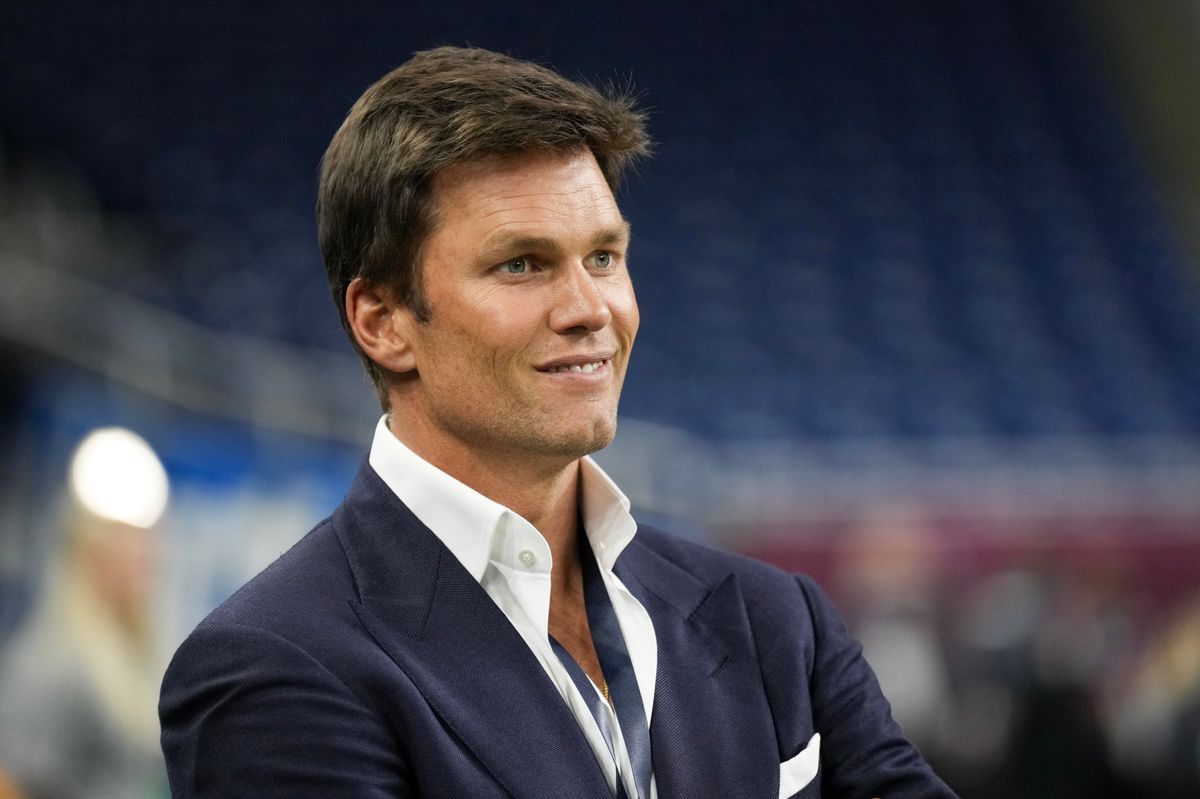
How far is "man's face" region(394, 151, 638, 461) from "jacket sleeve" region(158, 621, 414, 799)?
422mm

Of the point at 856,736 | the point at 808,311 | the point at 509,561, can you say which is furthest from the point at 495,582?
the point at 808,311

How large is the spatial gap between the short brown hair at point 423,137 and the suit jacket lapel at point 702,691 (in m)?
0.51

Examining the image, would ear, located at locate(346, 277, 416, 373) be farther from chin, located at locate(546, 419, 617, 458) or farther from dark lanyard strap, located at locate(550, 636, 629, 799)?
dark lanyard strap, located at locate(550, 636, 629, 799)

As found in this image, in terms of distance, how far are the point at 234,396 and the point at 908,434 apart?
402cm

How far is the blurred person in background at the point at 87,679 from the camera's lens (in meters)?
4.80

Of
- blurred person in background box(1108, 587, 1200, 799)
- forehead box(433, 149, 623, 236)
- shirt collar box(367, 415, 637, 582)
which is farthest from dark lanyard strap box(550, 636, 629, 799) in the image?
blurred person in background box(1108, 587, 1200, 799)

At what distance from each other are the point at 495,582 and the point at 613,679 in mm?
204

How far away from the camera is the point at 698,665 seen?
6.74ft

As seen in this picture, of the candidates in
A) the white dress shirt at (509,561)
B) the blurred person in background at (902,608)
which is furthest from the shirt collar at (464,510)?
the blurred person in background at (902,608)

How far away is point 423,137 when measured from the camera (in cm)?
198

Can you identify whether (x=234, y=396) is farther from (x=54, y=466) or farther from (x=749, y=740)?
(x=749, y=740)

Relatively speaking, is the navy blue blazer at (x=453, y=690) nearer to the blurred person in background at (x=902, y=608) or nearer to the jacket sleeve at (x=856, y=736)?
the jacket sleeve at (x=856, y=736)

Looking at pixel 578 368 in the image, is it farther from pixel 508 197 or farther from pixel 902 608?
pixel 902 608

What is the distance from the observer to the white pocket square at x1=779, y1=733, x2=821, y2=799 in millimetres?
2006
